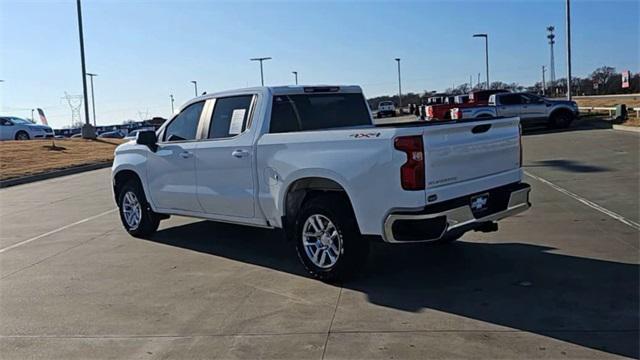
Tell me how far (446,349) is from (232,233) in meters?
5.02

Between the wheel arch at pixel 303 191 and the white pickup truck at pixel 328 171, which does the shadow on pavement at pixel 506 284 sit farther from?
the wheel arch at pixel 303 191

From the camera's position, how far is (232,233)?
29.1 ft

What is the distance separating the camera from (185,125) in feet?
26.2

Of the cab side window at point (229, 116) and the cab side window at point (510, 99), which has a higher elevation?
the cab side window at point (510, 99)

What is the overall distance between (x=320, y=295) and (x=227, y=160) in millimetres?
2121

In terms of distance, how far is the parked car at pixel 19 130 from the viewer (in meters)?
36.6

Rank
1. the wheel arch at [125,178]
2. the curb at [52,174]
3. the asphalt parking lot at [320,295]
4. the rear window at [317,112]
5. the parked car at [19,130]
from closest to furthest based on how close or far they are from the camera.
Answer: the asphalt parking lot at [320,295] → the rear window at [317,112] → the wheel arch at [125,178] → the curb at [52,174] → the parked car at [19,130]

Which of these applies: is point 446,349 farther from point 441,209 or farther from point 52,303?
point 52,303

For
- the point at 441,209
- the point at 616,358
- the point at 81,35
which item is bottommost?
the point at 616,358

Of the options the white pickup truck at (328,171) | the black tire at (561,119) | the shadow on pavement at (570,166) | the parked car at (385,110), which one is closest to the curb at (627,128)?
the black tire at (561,119)

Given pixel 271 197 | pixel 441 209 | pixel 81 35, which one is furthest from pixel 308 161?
pixel 81 35

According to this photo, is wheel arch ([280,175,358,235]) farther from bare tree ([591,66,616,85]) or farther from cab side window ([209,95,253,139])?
bare tree ([591,66,616,85])

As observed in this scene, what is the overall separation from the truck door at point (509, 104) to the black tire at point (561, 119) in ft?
5.59

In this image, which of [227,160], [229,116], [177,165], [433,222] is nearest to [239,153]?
[227,160]
